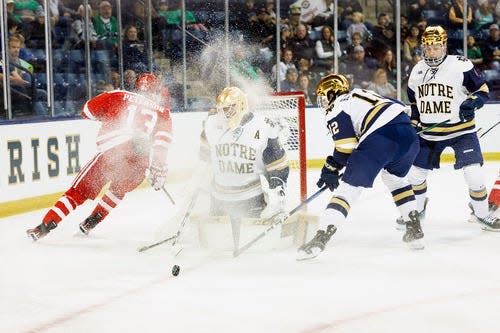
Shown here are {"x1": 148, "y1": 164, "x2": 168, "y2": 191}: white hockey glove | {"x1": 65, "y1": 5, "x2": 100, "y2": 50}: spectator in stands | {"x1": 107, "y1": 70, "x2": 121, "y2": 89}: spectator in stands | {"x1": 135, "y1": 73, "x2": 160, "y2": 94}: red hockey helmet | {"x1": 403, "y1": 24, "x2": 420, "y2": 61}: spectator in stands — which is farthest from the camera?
{"x1": 403, "y1": 24, "x2": 420, "y2": 61}: spectator in stands

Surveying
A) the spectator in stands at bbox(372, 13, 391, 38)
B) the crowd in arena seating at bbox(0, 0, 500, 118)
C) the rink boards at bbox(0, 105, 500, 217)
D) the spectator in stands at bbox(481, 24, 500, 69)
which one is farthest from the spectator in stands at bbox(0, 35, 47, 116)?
the spectator in stands at bbox(481, 24, 500, 69)

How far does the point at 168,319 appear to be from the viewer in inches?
108

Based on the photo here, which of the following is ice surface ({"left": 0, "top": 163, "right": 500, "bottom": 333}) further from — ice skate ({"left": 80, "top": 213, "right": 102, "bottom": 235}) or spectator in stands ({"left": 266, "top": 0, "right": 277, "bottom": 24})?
spectator in stands ({"left": 266, "top": 0, "right": 277, "bottom": 24})

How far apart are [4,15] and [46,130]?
3.17 ft

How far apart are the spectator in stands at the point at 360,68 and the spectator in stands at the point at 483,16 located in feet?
4.34

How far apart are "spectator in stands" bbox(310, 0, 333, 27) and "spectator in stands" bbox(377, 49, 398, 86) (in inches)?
25.1

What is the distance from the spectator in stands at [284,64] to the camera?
8.12 metres

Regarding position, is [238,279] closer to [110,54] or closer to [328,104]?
[328,104]

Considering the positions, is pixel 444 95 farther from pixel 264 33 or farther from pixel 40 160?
pixel 264 33

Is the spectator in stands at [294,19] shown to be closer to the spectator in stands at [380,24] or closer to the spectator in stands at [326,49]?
the spectator in stands at [326,49]

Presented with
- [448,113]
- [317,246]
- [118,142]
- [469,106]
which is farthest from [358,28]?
[317,246]

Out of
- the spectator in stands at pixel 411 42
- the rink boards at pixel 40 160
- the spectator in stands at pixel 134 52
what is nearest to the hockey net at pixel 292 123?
the rink boards at pixel 40 160

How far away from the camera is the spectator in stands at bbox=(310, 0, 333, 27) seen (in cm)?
839

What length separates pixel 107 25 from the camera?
7.26 m
